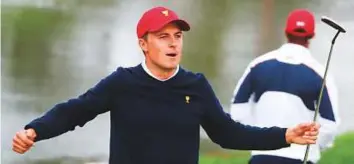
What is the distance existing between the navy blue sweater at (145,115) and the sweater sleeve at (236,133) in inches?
1.0

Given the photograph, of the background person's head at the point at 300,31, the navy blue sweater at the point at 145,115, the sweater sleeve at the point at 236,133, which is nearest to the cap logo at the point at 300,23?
the background person's head at the point at 300,31

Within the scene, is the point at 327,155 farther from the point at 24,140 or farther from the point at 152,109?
the point at 24,140

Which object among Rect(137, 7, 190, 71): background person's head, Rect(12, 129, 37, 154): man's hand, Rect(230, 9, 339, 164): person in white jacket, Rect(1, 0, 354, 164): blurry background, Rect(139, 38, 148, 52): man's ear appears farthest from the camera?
Rect(1, 0, 354, 164): blurry background

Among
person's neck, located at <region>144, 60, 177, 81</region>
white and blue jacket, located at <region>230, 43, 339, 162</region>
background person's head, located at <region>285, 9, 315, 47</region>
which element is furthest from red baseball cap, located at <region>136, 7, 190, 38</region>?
background person's head, located at <region>285, 9, 315, 47</region>

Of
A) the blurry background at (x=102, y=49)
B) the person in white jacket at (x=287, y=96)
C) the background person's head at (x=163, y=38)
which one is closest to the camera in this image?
the background person's head at (x=163, y=38)

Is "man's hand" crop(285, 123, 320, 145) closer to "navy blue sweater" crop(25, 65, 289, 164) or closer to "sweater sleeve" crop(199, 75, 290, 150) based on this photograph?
"sweater sleeve" crop(199, 75, 290, 150)

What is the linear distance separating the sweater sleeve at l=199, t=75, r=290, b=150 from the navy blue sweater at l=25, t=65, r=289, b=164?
0.08ft

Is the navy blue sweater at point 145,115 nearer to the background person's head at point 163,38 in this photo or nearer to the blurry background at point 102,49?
the background person's head at point 163,38

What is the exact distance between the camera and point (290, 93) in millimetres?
6250

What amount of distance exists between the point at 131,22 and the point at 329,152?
1.73 m

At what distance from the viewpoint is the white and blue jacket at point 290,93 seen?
6254 millimetres

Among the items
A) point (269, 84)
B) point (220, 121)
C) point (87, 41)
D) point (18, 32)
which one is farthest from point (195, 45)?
point (220, 121)

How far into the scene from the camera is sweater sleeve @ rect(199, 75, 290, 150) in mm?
4797

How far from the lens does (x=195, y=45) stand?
829 cm
